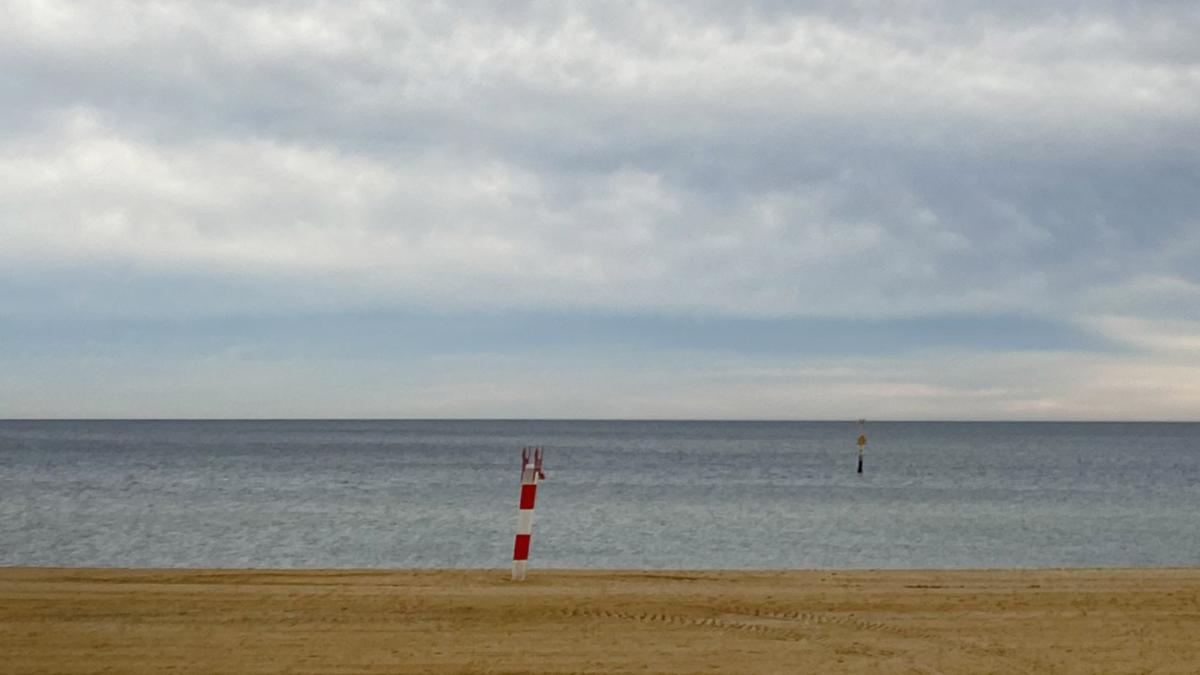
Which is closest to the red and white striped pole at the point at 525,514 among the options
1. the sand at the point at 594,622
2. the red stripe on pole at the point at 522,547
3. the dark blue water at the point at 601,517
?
the red stripe on pole at the point at 522,547

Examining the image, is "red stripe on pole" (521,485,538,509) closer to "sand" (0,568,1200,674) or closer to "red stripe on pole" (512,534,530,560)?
"red stripe on pole" (512,534,530,560)

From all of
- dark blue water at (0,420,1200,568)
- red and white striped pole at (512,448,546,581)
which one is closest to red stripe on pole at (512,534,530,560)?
red and white striped pole at (512,448,546,581)

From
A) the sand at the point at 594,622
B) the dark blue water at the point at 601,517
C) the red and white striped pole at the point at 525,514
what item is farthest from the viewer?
the dark blue water at the point at 601,517

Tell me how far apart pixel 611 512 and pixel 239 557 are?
17.9 metres

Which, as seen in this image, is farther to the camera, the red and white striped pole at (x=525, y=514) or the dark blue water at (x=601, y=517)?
the dark blue water at (x=601, y=517)

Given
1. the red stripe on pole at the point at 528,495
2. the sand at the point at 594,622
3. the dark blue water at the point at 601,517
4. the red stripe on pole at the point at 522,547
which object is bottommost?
the dark blue water at the point at 601,517

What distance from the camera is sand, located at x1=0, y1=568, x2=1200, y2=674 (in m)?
9.63

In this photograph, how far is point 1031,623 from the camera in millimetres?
11477

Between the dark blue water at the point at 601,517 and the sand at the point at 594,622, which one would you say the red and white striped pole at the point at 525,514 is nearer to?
the sand at the point at 594,622

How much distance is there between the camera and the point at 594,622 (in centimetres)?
1128

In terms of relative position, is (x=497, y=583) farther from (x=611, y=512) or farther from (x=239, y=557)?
(x=611, y=512)

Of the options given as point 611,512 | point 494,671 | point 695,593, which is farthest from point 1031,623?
point 611,512

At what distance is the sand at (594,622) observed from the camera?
963 cm

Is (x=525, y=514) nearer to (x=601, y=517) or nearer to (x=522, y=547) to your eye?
(x=522, y=547)
